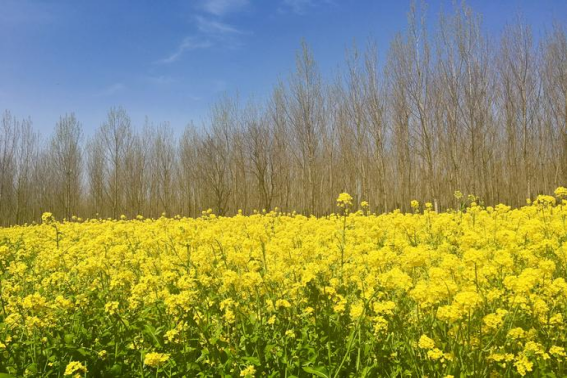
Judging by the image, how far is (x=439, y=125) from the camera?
1788 centimetres

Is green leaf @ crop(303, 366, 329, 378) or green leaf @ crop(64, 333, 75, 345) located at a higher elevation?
green leaf @ crop(64, 333, 75, 345)

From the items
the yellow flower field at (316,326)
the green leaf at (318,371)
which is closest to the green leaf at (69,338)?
the yellow flower field at (316,326)

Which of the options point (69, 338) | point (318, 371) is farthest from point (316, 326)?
point (69, 338)

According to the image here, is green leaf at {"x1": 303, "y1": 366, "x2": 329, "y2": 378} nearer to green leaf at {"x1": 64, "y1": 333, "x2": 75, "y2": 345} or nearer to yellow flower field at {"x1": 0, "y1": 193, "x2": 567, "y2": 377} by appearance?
yellow flower field at {"x1": 0, "y1": 193, "x2": 567, "y2": 377}

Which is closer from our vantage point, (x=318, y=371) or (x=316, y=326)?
(x=318, y=371)

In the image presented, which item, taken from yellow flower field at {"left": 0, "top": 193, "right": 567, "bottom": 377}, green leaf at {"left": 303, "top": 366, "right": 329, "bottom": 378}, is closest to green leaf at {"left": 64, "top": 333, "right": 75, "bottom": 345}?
yellow flower field at {"left": 0, "top": 193, "right": 567, "bottom": 377}

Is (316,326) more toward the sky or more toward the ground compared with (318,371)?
more toward the sky

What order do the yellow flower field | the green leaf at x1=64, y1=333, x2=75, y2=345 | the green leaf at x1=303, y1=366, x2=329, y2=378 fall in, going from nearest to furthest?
the green leaf at x1=303, y1=366, x2=329, y2=378 → the yellow flower field → the green leaf at x1=64, y1=333, x2=75, y2=345

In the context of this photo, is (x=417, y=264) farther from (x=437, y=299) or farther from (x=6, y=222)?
(x=6, y=222)

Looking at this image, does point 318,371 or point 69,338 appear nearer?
point 318,371

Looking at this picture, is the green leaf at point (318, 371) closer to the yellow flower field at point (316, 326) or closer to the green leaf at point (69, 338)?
the yellow flower field at point (316, 326)

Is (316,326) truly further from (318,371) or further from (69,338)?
(69,338)

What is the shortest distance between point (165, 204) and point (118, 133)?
19.1 feet

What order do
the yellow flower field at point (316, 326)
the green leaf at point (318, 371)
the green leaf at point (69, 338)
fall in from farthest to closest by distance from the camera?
the green leaf at point (69, 338)
the yellow flower field at point (316, 326)
the green leaf at point (318, 371)
